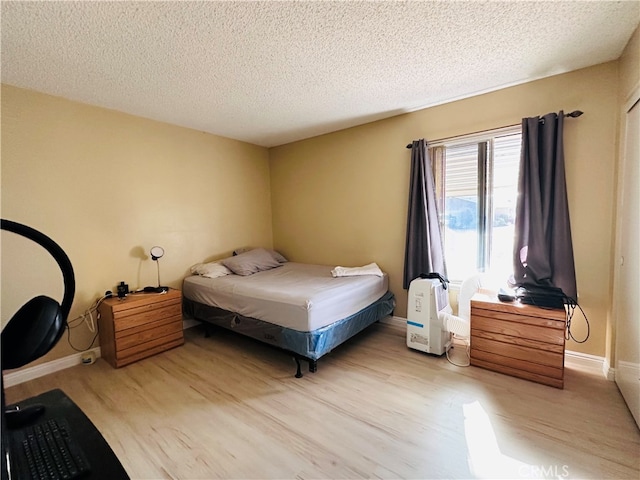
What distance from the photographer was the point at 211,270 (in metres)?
3.38

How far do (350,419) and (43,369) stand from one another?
2637 millimetres

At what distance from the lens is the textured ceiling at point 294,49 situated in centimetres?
161

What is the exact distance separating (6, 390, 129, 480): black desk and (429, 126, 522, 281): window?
3029 mm

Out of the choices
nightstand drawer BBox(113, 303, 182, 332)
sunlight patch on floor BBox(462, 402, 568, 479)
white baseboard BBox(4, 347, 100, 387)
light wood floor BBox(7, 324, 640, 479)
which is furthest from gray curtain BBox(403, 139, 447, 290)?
white baseboard BBox(4, 347, 100, 387)

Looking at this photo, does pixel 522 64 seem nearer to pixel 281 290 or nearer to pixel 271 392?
pixel 281 290

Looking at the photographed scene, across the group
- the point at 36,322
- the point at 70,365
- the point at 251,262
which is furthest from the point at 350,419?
the point at 70,365

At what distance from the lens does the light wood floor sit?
1530 millimetres

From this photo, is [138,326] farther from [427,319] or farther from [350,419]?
[427,319]

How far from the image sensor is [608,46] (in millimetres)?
2006

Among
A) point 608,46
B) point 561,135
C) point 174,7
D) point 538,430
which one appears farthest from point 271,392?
point 608,46

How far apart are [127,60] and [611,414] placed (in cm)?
398

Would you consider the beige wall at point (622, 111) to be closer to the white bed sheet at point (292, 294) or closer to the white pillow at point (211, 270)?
the white bed sheet at point (292, 294)

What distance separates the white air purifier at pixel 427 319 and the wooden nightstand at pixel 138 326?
2.35 metres

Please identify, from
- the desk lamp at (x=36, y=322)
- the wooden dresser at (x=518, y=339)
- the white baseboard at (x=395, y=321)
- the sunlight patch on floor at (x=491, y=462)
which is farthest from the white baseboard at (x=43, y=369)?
the wooden dresser at (x=518, y=339)
